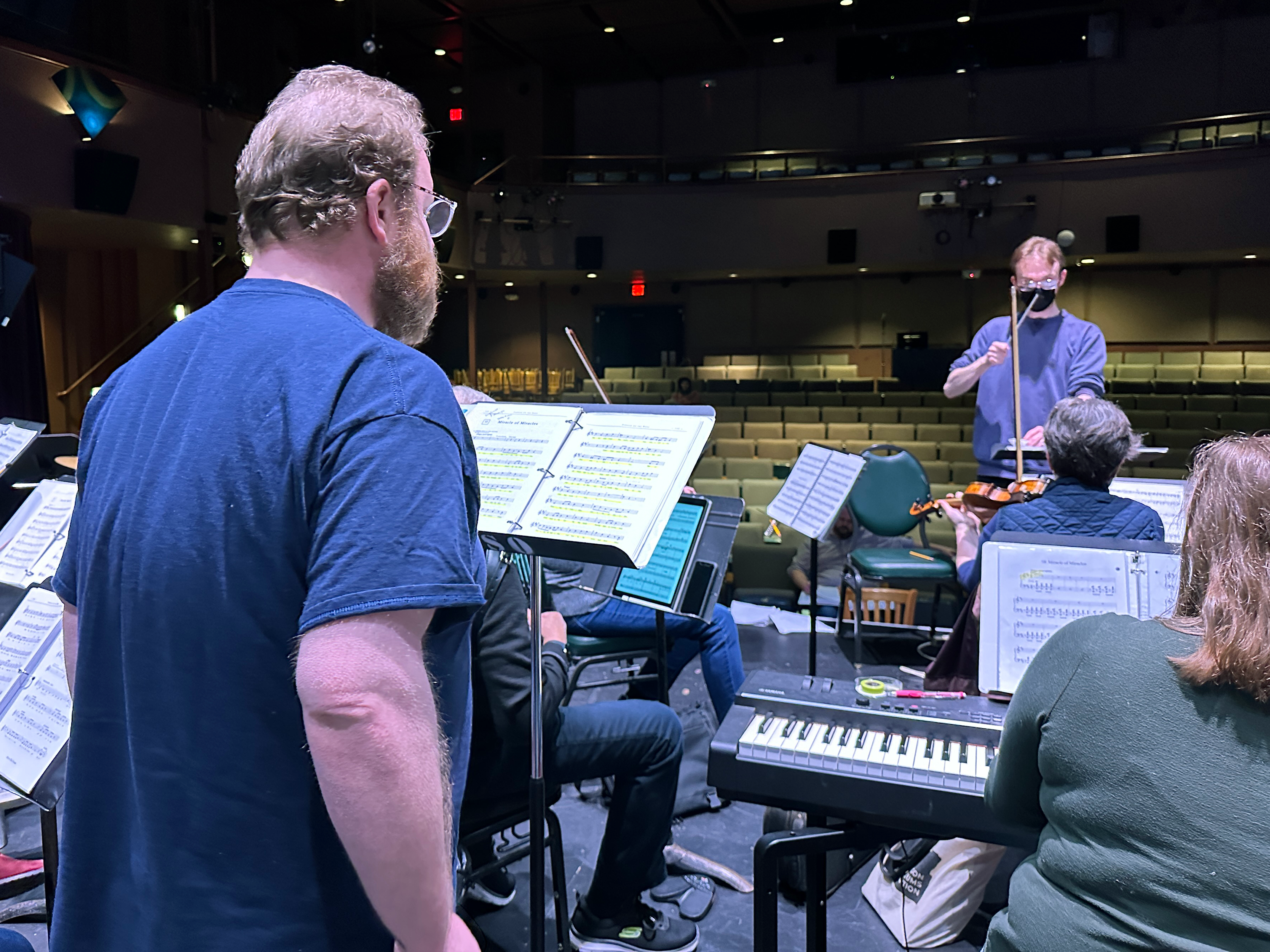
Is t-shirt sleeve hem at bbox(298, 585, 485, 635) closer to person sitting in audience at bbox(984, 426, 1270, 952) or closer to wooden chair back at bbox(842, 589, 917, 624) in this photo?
person sitting in audience at bbox(984, 426, 1270, 952)

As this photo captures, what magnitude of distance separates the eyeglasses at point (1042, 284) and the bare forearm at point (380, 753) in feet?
10.2

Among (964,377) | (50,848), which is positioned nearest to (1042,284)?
(964,377)

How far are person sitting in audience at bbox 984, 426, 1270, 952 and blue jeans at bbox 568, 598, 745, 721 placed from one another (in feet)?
5.82

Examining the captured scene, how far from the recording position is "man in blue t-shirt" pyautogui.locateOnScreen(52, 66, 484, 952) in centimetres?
69

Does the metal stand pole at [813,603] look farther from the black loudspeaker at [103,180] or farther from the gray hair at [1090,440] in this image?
the black loudspeaker at [103,180]

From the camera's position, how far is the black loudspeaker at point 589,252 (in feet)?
37.7

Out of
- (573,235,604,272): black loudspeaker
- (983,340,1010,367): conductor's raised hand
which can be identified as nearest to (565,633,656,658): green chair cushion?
(983,340,1010,367): conductor's raised hand

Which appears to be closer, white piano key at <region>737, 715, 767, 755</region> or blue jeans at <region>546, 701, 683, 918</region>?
white piano key at <region>737, 715, 767, 755</region>

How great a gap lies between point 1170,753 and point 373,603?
812 millimetres

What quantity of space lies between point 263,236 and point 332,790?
52 centimetres

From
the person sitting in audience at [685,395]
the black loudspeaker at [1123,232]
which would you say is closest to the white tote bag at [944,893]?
the person sitting in audience at [685,395]

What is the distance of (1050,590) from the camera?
1.48m

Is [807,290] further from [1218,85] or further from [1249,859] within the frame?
[1249,859]

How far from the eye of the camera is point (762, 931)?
1.42 meters
